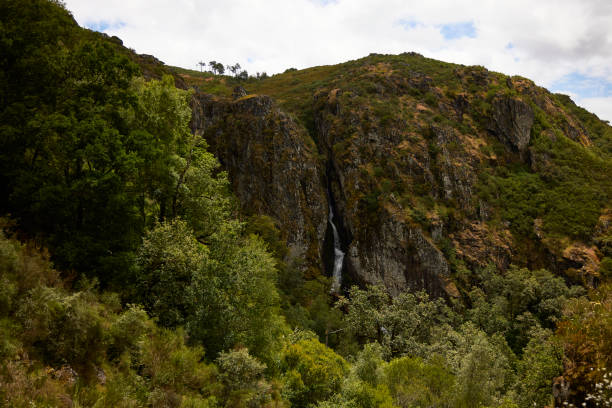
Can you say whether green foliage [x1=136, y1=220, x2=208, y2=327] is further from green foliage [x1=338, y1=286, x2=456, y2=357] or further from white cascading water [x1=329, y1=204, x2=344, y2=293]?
white cascading water [x1=329, y1=204, x2=344, y2=293]

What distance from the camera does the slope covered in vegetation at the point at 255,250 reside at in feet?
35.8

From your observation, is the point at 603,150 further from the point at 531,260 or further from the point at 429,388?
the point at 429,388

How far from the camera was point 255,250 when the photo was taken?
715 inches

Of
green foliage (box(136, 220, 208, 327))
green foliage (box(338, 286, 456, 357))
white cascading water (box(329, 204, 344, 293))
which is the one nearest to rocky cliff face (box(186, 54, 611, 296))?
white cascading water (box(329, 204, 344, 293))

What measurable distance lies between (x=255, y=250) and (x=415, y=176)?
170ft

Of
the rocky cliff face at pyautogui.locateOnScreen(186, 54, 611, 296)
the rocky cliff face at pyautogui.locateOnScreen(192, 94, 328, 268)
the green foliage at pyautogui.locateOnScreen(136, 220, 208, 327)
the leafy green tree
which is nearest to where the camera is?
the green foliage at pyautogui.locateOnScreen(136, 220, 208, 327)

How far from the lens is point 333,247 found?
62938 millimetres

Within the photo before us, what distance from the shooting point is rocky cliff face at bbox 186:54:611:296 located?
5638cm

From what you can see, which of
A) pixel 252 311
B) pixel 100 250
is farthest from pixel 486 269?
pixel 100 250

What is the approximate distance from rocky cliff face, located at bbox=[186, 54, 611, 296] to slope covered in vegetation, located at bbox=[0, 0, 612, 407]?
395 millimetres

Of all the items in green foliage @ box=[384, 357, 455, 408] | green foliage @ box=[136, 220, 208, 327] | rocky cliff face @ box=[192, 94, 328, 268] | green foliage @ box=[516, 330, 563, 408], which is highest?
rocky cliff face @ box=[192, 94, 328, 268]

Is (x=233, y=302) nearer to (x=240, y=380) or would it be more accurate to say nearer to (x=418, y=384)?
(x=240, y=380)

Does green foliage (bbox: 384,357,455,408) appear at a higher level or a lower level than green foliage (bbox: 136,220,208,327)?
lower

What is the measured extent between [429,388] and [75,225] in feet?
81.9
